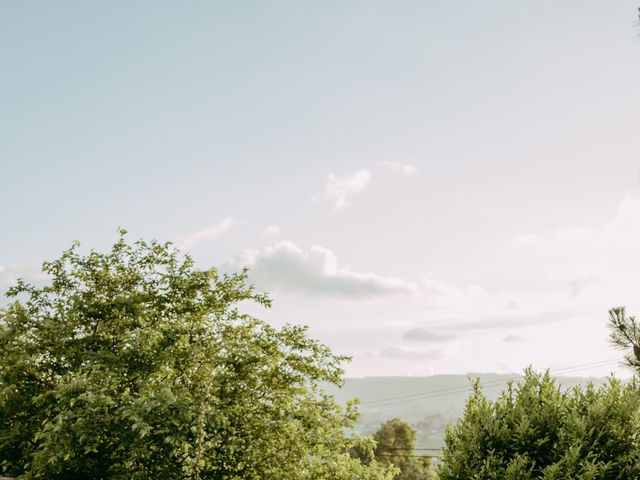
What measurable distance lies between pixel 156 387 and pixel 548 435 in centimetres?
1026

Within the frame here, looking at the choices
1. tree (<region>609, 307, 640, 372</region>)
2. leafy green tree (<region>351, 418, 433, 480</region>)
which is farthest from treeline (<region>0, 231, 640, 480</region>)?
leafy green tree (<region>351, 418, 433, 480</region>)

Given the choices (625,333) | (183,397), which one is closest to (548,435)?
(625,333)

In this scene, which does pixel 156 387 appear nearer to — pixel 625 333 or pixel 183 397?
pixel 183 397

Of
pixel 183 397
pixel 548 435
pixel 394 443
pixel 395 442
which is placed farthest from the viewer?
pixel 395 442

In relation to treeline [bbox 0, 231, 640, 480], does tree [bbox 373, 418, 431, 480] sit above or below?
below

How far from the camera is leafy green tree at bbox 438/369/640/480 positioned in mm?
7305

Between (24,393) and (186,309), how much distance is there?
533 centimetres

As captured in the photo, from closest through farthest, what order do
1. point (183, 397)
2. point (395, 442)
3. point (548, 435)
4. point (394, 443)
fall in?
1. point (548, 435)
2. point (183, 397)
3. point (394, 443)
4. point (395, 442)

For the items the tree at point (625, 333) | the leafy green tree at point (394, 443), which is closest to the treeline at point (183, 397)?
the tree at point (625, 333)

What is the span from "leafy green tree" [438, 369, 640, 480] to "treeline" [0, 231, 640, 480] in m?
0.03

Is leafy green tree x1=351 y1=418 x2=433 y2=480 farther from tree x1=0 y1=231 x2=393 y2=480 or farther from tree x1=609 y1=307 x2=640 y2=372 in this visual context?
tree x1=609 y1=307 x2=640 y2=372

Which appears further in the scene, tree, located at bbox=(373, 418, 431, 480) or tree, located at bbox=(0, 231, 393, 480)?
tree, located at bbox=(373, 418, 431, 480)

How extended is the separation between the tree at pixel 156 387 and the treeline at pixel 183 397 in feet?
0.16

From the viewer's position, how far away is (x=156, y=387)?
14.3m
